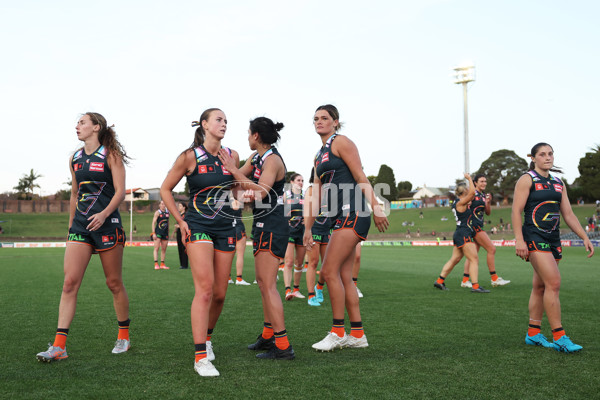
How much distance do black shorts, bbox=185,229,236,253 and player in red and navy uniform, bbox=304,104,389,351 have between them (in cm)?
116

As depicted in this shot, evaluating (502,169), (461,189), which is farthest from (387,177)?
(461,189)

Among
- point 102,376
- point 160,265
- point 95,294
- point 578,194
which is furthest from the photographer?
point 578,194

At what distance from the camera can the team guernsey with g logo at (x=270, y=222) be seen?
4.86 m

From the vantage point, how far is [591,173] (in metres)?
73.1

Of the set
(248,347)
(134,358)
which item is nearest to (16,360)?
(134,358)

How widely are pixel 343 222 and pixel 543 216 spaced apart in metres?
2.11

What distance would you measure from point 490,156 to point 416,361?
92663 millimetres

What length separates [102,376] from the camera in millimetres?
4137

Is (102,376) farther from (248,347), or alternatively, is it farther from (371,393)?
(371,393)

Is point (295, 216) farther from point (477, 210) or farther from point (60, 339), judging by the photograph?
point (60, 339)

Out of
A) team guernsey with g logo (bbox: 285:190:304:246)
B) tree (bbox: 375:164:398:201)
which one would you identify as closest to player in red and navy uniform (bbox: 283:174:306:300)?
team guernsey with g logo (bbox: 285:190:304:246)

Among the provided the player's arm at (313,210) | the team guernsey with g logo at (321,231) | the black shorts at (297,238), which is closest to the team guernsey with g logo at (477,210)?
the black shorts at (297,238)

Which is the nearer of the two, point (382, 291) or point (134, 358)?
point (134, 358)

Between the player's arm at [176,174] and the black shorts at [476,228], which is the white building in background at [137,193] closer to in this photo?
the black shorts at [476,228]
